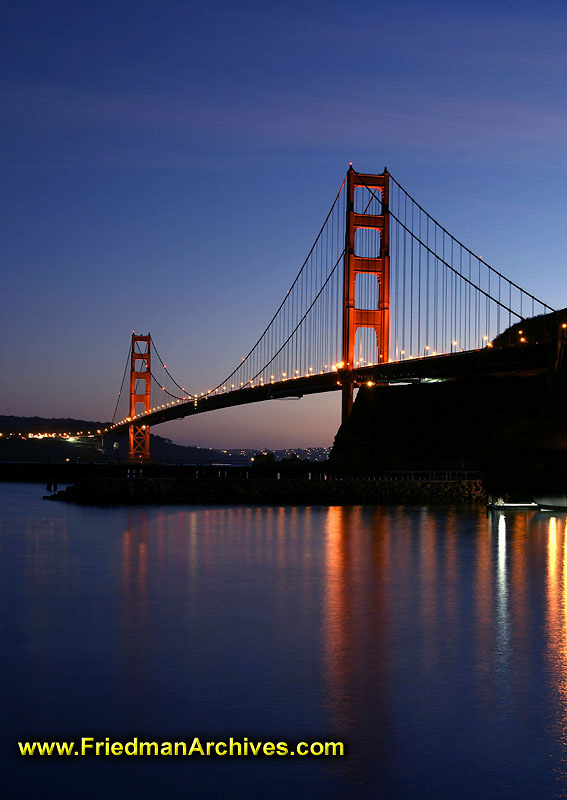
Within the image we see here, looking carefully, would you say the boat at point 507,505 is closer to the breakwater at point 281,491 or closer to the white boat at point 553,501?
the white boat at point 553,501

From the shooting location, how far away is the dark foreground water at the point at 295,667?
22.9 feet

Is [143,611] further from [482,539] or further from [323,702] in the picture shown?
[482,539]

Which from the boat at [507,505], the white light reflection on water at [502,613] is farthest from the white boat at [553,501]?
the white light reflection on water at [502,613]

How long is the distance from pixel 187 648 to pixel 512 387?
57811 mm

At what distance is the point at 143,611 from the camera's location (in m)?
14.4

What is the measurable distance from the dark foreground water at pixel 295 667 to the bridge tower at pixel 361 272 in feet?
119

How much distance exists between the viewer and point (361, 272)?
6328cm

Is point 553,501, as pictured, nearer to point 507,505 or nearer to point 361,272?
point 507,505

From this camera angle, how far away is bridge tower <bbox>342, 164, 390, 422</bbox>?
193ft

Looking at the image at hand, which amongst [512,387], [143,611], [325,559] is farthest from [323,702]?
[512,387]

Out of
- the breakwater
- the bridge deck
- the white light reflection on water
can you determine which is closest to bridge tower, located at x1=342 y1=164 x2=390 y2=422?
the bridge deck

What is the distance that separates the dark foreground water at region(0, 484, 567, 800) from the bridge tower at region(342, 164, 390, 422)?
36189 millimetres

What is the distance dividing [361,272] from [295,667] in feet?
178

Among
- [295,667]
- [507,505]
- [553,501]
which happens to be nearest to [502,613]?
[295,667]
